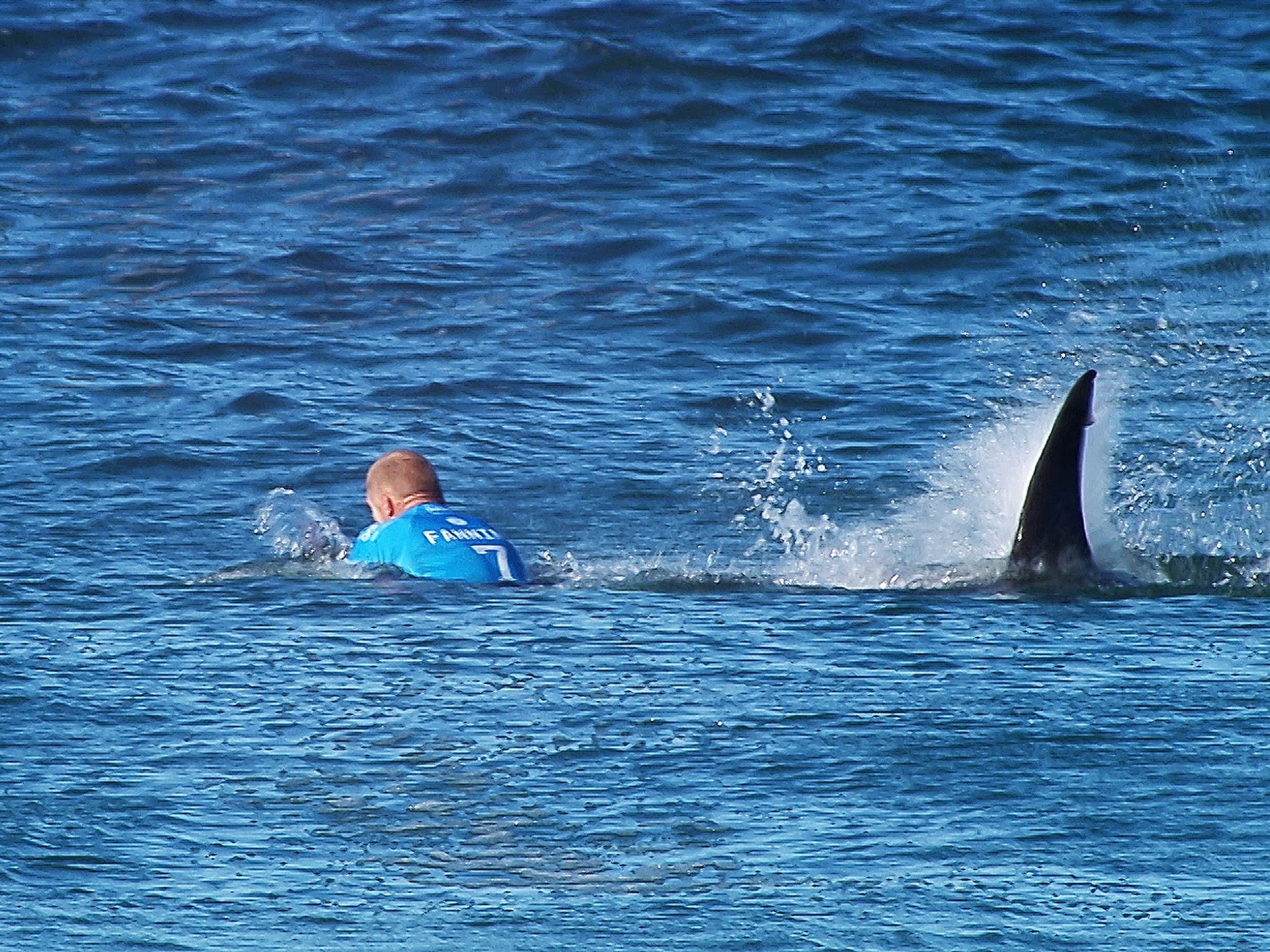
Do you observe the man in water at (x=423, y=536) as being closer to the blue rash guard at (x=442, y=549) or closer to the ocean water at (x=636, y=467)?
the blue rash guard at (x=442, y=549)

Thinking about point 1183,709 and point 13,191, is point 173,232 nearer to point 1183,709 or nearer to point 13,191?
point 13,191

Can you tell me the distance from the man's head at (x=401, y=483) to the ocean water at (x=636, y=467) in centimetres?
36

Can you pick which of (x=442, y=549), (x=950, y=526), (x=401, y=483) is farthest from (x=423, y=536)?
(x=950, y=526)

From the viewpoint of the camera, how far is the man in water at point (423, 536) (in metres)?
9.41

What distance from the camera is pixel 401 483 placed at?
9836 millimetres

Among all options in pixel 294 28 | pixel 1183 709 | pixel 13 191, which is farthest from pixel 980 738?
pixel 294 28

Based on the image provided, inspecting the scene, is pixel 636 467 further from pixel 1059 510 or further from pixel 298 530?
pixel 1059 510

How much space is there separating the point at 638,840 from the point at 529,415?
7.04 meters

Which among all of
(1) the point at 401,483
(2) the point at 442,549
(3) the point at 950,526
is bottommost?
(3) the point at 950,526

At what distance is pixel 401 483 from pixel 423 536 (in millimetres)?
429

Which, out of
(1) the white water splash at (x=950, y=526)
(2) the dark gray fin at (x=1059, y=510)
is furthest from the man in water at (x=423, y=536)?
(2) the dark gray fin at (x=1059, y=510)

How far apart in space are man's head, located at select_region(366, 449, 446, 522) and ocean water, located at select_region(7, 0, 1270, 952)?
359 millimetres

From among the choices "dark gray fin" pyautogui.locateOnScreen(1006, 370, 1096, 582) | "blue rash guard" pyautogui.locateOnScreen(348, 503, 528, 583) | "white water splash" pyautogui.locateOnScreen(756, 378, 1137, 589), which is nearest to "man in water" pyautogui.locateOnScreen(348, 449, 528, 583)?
"blue rash guard" pyautogui.locateOnScreen(348, 503, 528, 583)

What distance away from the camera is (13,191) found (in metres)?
18.0
